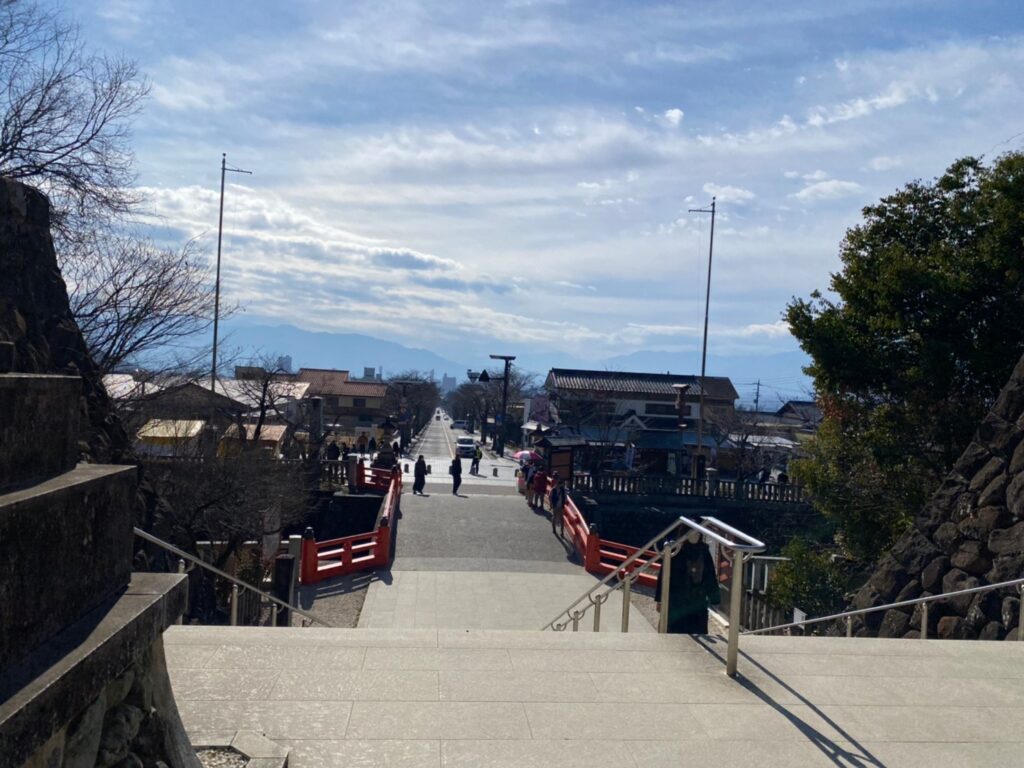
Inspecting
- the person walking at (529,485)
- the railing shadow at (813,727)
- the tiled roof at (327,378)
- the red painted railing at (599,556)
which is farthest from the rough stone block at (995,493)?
the tiled roof at (327,378)

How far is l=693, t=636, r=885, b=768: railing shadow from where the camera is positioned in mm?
4332

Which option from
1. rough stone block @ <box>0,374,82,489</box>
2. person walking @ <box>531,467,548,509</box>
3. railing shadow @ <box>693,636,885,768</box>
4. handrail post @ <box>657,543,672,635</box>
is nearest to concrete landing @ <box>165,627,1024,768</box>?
railing shadow @ <box>693,636,885,768</box>

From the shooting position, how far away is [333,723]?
14.8ft

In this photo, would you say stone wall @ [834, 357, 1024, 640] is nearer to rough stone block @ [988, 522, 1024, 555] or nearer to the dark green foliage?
rough stone block @ [988, 522, 1024, 555]

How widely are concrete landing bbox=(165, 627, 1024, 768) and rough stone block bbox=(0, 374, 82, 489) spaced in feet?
6.06

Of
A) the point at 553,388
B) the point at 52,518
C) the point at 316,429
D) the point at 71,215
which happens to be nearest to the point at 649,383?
the point at 553,388

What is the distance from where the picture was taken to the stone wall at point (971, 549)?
26.5 feet

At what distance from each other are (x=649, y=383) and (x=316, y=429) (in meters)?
28.8

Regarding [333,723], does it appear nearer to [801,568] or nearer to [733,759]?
[733,759]

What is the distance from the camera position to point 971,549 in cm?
883

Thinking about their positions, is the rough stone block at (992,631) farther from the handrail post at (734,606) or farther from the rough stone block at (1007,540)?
the handrail post at (734,606)

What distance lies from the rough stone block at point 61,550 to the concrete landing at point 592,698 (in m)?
1.54

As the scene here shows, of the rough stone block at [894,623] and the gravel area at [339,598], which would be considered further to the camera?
the gravel area at [339,598]

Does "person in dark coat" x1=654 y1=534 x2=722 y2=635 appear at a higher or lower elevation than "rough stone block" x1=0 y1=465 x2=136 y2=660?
lower
